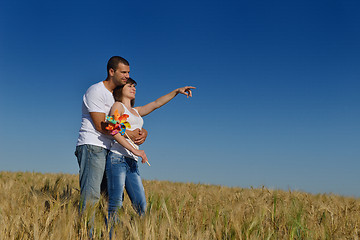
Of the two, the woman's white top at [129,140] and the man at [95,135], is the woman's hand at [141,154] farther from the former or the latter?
the man at [95,135]

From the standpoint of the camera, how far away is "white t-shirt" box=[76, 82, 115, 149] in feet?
10.4

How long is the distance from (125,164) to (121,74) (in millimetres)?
981

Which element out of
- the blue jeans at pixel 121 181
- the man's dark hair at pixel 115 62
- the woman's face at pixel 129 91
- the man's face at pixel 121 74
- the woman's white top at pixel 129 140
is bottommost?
the blue jeans at pixel 121 181

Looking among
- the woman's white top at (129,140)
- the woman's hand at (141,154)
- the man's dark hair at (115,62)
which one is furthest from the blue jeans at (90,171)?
the man's dark hair at (115,62)

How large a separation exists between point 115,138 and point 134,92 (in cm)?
74

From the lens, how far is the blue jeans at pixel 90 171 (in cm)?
314

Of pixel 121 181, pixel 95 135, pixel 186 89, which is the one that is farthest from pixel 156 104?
pixel 121 181

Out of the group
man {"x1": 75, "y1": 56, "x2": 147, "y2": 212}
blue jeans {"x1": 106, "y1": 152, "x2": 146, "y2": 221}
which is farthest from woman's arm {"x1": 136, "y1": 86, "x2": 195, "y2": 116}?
blue jeans {"x1": 106, "y1": 152, "x2": 146, "y2": 221}

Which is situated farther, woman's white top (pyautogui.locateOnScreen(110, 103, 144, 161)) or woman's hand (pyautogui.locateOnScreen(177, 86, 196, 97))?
woman's hand (pyautogui.locateOnScreen(177, 86, 196, 97))

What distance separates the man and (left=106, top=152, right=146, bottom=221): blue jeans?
0.12m

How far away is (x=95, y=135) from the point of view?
3205 millimetres

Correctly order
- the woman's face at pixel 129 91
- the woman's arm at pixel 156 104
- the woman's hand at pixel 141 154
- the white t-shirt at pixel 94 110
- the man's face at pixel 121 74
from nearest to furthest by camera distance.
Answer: the woman's hand at pixel 141 154 → the white t-shirt at pixel 94 110 → the man's face at pixel 121 74 → the woman's face at pixel 129 91 → the woman's arm at pixel 156 104

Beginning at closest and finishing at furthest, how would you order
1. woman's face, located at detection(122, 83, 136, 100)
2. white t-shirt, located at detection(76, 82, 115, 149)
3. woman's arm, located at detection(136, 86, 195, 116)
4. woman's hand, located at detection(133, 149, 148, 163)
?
woman's hand, located at detection(133, 149, 148, 163) < white t-shirt, located at detection(76, 82, 115, 149) < woman's face, located at detection(122, 83, 136, 100) < woman's arm, located at detection(136, 86, 195, 116)

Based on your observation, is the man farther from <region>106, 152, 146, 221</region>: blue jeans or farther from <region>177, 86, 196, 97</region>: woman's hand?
<region>177, 86, 196, 97</region>: woman's hand
